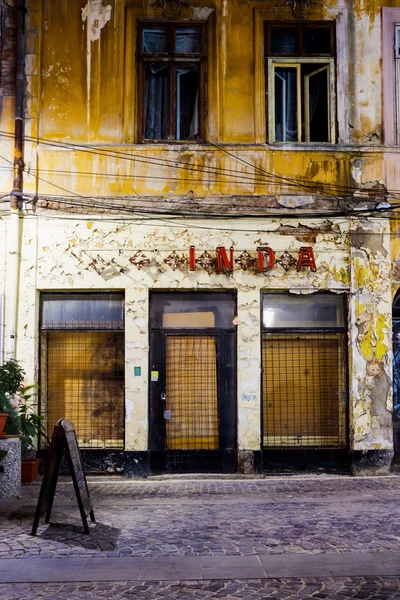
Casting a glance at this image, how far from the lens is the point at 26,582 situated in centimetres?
554

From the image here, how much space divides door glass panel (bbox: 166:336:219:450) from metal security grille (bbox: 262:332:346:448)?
0.86 m

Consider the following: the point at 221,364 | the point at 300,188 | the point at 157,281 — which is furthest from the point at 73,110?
the point at 221,364

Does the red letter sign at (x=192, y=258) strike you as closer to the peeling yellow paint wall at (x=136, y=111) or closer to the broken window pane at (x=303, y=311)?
the peeling yellow paint wall at (x=136, y=111)

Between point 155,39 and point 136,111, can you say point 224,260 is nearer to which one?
point 136,111

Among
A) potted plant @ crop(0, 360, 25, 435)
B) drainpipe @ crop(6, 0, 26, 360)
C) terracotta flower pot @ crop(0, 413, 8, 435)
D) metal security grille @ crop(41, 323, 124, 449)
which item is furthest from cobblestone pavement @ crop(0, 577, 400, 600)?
drainpipe @ crop(6, 0, 26, 360)

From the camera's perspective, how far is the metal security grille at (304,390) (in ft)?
37.1

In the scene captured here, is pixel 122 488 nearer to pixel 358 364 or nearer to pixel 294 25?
pixel 358 364

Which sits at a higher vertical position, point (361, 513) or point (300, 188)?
point (300, 188)

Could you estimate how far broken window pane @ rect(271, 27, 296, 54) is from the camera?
11766 millimetres

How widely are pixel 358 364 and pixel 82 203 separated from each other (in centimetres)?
515

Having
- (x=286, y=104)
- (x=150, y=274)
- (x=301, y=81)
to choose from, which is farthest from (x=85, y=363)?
(x=301, y=81)

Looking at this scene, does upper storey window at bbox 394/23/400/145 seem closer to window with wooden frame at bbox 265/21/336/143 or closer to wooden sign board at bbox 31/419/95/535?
window with wooden frame at bbox 265/21/336/143

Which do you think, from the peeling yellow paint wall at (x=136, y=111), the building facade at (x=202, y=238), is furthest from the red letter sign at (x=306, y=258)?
the peeling yellow paint wall at (x=136, y=111)

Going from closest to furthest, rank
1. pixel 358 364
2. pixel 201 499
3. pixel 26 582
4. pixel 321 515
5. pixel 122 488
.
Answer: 1. pixel 26 582
2. pixel 321 515
3. pixel 201 499
4. pixel 122 488
5. pixel 358 364
